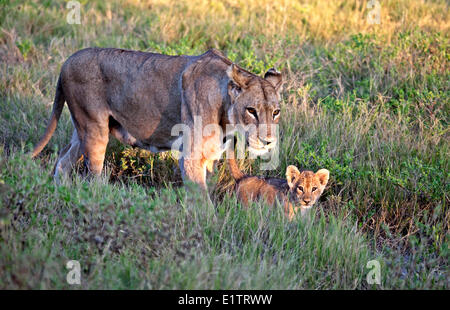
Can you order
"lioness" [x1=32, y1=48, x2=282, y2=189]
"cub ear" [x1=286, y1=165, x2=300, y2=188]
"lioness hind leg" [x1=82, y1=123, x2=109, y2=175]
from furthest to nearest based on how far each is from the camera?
"lioness hind leg" [x1=82, y1=123, x2=109, y2=175], "cub ear" [x1=286, y1=165, x2=300, y2=188], "lioness" [x1=32, y1=48, x2=282, y2=189]

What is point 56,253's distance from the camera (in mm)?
4109

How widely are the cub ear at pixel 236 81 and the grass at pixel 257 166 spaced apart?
3.31 feet

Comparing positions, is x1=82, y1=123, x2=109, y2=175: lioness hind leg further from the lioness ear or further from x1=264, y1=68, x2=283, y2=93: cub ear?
x1=264, y1=68, x2=283, y2=93: cub ear

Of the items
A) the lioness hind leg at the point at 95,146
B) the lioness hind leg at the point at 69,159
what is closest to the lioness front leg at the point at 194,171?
the lioness hind leg at the point at 95,146

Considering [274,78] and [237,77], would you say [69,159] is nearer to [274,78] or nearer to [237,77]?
[237,77]

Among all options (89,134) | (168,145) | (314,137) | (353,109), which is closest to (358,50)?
(353,109)

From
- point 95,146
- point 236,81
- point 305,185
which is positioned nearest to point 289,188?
point 305,185

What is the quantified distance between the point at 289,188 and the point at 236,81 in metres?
1.34

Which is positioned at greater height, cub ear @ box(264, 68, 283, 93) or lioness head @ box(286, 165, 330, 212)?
cub ear @ box(264, 68, 283, 93)

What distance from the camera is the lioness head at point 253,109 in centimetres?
493

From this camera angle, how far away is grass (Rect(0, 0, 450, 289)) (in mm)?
4203

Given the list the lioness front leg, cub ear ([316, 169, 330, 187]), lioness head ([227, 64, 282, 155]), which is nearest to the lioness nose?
lioness head ([227, 64, 282, 155])

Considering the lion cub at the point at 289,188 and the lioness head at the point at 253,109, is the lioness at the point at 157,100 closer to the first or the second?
the lioness head at the point at 253,109

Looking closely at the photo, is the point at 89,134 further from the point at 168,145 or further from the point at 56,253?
the point at 56,253
